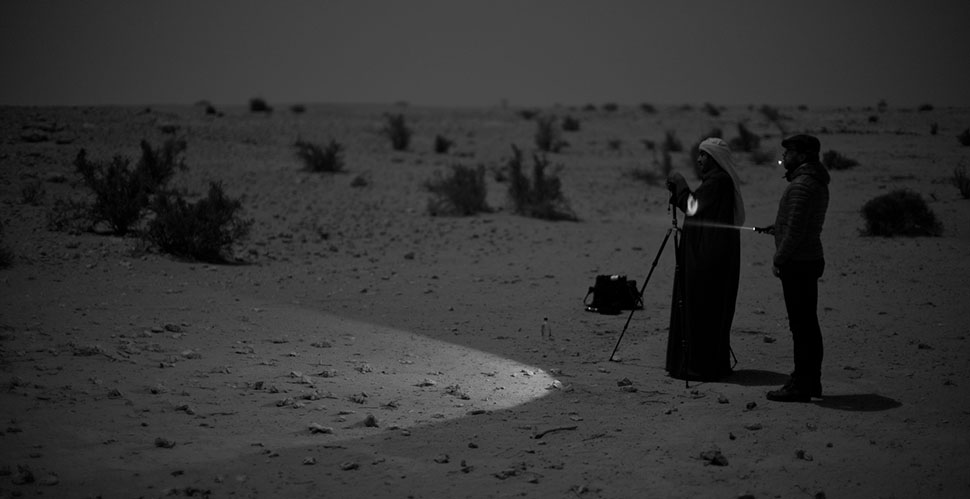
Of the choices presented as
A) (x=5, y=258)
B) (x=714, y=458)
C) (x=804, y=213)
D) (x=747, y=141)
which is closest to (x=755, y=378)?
(x=804, y=213)

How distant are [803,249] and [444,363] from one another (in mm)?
3520

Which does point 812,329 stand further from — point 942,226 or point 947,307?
Result: point 942,226

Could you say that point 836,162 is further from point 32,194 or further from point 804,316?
point 32,194

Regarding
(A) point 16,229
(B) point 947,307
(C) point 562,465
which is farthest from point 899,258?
(A) point 16,229

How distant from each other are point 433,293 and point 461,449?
6375 mm

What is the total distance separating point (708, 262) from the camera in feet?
25.6

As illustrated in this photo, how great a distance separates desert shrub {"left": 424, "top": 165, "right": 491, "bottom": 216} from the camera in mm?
18938

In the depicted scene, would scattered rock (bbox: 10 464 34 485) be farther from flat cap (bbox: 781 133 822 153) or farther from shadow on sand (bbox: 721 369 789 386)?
flat cap (bbox: 781 133 822 153)

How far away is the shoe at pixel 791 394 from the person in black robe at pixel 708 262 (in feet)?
2.42

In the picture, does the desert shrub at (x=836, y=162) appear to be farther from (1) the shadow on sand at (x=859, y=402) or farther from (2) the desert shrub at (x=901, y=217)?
(1) the shadow on sand at (x=859, y=402)

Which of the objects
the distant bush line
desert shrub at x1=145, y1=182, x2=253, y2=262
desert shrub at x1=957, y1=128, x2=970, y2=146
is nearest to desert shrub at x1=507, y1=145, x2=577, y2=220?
the distant bush line

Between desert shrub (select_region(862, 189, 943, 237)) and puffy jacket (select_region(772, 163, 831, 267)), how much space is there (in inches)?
375

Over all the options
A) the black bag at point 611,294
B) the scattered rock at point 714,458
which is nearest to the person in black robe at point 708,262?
the scattered rock at point 714,458

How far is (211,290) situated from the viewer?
39.6 ft
